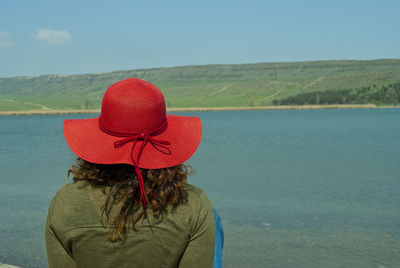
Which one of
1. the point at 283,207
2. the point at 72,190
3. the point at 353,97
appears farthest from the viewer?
the point at 353,97

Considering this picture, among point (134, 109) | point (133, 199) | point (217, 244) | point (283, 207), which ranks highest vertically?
point (134, 109)

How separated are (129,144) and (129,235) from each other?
1.06 ft

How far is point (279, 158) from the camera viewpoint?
64.5ft

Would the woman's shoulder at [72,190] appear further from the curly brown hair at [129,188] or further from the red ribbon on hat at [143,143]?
the red ribbon on hat at [143,143]

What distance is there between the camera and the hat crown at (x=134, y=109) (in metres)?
1.65

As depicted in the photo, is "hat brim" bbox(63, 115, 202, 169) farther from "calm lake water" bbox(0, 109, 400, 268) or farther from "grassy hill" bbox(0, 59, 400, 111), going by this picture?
"grassy hill" bbox(0, 59, 400, 111)

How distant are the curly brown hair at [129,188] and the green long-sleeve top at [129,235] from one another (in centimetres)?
3

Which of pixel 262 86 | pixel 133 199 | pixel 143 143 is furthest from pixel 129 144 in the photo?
pixel 262 86

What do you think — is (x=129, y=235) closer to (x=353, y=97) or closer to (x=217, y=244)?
(x=217, y=244)

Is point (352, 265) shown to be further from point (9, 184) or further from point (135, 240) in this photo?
point (9, 184)

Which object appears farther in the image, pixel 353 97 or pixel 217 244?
pixel 353 97

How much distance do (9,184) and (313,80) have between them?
524 ft

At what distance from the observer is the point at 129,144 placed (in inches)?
64.2

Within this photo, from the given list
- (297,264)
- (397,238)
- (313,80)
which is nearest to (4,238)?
(297,264)
